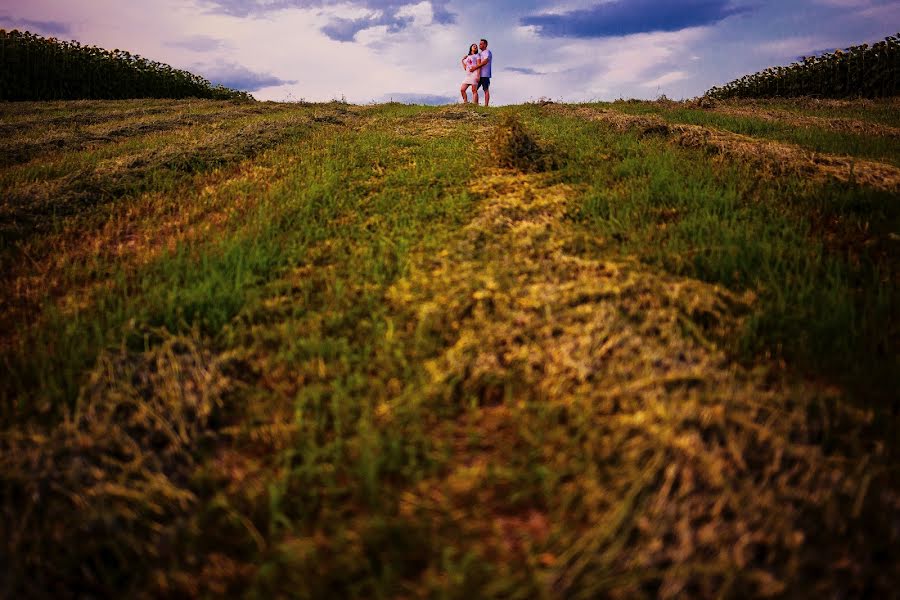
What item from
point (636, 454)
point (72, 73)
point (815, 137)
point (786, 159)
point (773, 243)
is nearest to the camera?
point (636, 454)

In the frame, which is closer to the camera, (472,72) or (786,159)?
(786,159)

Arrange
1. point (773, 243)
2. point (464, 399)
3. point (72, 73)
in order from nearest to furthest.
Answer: point (464, 399), point (773, 243), point (72, 73)

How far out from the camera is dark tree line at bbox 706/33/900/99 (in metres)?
16.9

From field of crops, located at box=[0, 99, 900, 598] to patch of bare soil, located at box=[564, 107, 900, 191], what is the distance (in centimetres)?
16

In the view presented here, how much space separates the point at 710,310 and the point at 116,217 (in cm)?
536

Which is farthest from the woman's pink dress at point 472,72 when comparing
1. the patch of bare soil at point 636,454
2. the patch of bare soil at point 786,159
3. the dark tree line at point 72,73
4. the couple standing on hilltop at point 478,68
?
the dark tree line at point 72,73

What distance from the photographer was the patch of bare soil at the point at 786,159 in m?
4.35

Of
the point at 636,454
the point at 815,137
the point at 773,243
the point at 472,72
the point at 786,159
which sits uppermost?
the point at 472,72

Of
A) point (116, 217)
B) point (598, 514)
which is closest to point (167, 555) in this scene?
point (598, 514)

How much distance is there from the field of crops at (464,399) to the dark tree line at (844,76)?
62.8 feet

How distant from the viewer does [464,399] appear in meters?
1.99

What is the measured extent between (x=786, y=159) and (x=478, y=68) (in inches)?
521

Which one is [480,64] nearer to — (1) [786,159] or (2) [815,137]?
(2) [815,137]

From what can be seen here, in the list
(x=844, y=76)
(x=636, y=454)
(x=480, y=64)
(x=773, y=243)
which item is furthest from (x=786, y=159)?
(x=844, y=76)
